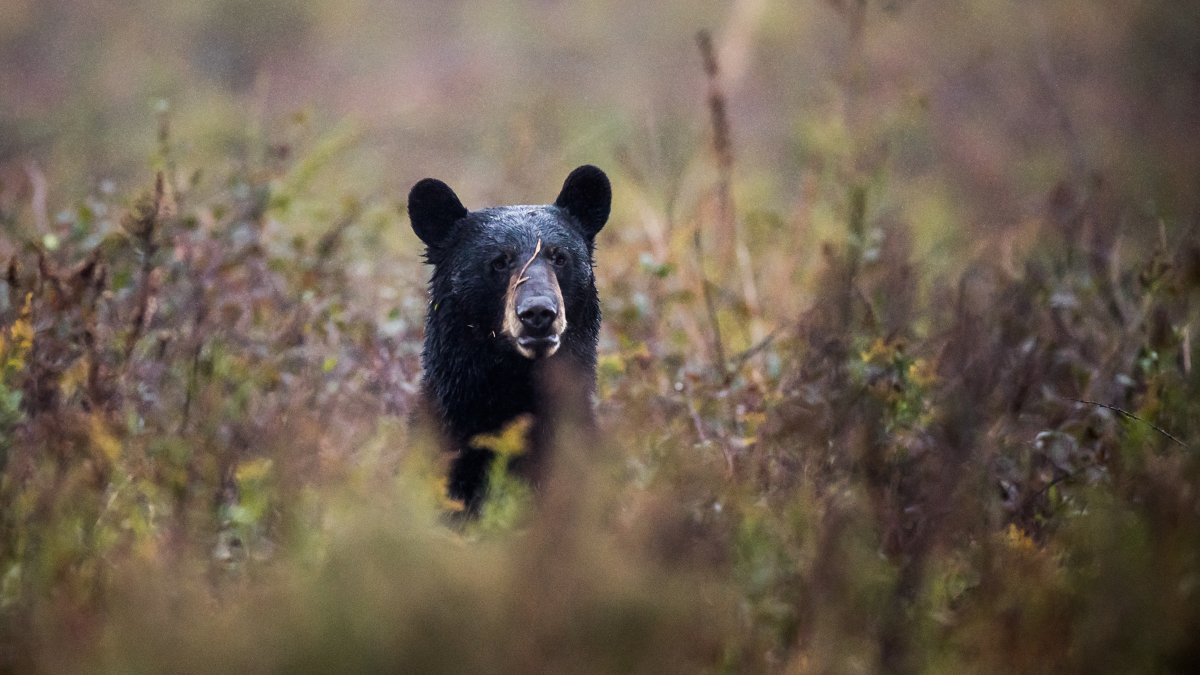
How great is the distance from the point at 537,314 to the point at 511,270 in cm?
37

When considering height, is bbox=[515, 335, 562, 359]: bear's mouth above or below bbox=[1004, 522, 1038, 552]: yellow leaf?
above

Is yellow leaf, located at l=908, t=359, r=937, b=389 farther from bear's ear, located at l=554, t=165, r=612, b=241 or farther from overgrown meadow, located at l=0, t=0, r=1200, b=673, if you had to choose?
bear's ear, located at l=554, t=165, r=612, b=241

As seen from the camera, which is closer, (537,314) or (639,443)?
(639,443)

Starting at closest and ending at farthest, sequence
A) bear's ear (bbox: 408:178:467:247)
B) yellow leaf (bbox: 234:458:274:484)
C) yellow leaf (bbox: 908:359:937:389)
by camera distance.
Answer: yellow leaf (bbox: 234:458:274:484) → yellow leaf (bbox: 908:359:937:389) → bear's ear (bbox: 408:178:467:247)

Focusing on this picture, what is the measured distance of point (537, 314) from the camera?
4570mm

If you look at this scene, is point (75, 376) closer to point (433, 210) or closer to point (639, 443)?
point (433, 210)

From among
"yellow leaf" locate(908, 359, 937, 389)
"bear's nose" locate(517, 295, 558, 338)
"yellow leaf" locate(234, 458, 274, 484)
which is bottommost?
"yellow leaf" locate(234, 458, 274, 484)

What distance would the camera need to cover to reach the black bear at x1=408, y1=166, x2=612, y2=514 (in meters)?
4.59

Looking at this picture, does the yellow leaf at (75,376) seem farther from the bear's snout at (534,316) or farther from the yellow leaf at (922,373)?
the yellow leaf at (922,373)

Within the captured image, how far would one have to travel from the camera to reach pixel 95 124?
16.2 m

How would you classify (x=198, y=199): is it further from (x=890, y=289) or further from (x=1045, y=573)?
(x=1045, y=573)

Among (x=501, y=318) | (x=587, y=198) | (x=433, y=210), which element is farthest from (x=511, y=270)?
(x=587, y=198)

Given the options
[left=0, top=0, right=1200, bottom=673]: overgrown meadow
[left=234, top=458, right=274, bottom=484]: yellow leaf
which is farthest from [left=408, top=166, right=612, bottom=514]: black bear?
[left=234, top=458, right=274, bottom=484]: yellow leaf

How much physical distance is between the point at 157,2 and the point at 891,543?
927 inches
